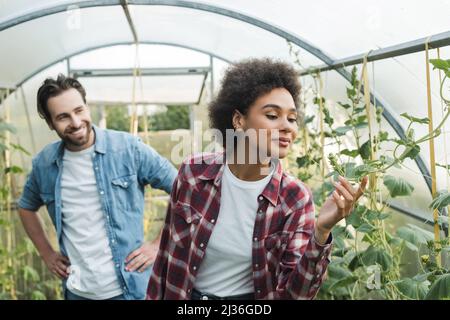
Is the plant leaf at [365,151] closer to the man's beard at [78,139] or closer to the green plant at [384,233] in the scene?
the green plant at [384,233]

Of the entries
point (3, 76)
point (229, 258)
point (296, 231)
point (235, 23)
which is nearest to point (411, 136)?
point (296, 231)

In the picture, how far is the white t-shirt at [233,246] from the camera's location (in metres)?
1.62

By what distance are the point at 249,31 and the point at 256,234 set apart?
2.23m

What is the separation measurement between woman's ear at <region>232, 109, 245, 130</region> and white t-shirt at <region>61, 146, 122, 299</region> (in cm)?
89

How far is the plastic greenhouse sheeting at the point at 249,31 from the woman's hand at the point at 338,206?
0.83m

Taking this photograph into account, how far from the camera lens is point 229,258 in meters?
1.63

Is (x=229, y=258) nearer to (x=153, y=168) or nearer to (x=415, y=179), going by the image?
(x=153, y=168)

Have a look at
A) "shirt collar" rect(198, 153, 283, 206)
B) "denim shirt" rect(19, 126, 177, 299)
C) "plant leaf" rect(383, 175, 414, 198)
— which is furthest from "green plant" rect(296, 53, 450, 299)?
"denim shirt" rect(19, 126, 177, 299)

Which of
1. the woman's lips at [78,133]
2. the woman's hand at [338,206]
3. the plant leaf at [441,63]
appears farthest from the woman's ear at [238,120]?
the woman's lips at [78,133]

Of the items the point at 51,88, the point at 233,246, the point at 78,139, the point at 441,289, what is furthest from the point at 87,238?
the point at 441,289

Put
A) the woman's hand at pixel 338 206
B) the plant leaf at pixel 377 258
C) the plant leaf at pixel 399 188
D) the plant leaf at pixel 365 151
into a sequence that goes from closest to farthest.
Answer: the woman's hand at pixel 338 206 < the plant leaf at pixel 399 188 < the plant leaf at pixel 377 258 < the plant leaf at pixel 365 151

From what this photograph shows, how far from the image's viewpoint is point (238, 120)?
1.75 m

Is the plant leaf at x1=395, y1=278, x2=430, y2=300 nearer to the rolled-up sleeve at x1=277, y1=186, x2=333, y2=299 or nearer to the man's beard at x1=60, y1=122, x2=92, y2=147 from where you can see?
the rolled-up sleeve at x1=277, y1=186, x2=333, y2=299
